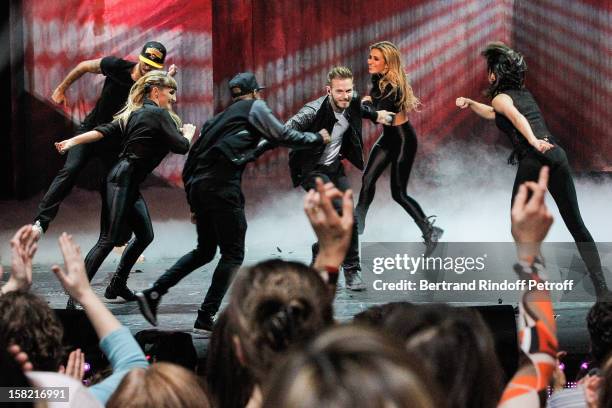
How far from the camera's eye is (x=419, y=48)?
21.1ft

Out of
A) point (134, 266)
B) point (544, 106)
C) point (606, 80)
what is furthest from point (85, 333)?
point (606, 80)

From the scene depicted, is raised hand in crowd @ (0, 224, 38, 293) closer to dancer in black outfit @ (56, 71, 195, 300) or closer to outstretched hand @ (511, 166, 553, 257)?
outstretched hand @ (511, 166, 553, 257)

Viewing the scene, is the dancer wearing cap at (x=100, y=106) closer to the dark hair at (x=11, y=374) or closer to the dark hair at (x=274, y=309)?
the dark hair at (x=274, y=309)

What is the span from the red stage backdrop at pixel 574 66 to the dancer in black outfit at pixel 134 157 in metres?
2.29

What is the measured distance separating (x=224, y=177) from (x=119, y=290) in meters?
1.05

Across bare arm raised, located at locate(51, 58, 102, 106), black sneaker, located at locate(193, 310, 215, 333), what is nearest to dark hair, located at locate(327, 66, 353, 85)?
bare arm raised, located at locate(51, 58, 102, 106)

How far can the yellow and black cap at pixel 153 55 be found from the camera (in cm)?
618

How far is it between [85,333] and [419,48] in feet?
9.20

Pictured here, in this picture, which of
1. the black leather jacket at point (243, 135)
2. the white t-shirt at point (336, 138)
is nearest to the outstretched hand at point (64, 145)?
the black leather jacket at point (243, 135)

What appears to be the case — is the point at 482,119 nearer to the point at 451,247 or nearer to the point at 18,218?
the point at 451,247

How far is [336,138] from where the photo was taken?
240 inches

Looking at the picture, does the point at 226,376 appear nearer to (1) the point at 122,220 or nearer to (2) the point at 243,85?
(2) the point at 243,85

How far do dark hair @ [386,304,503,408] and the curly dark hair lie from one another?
111 centimetres

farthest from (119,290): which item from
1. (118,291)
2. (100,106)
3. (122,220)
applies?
(100,106)
